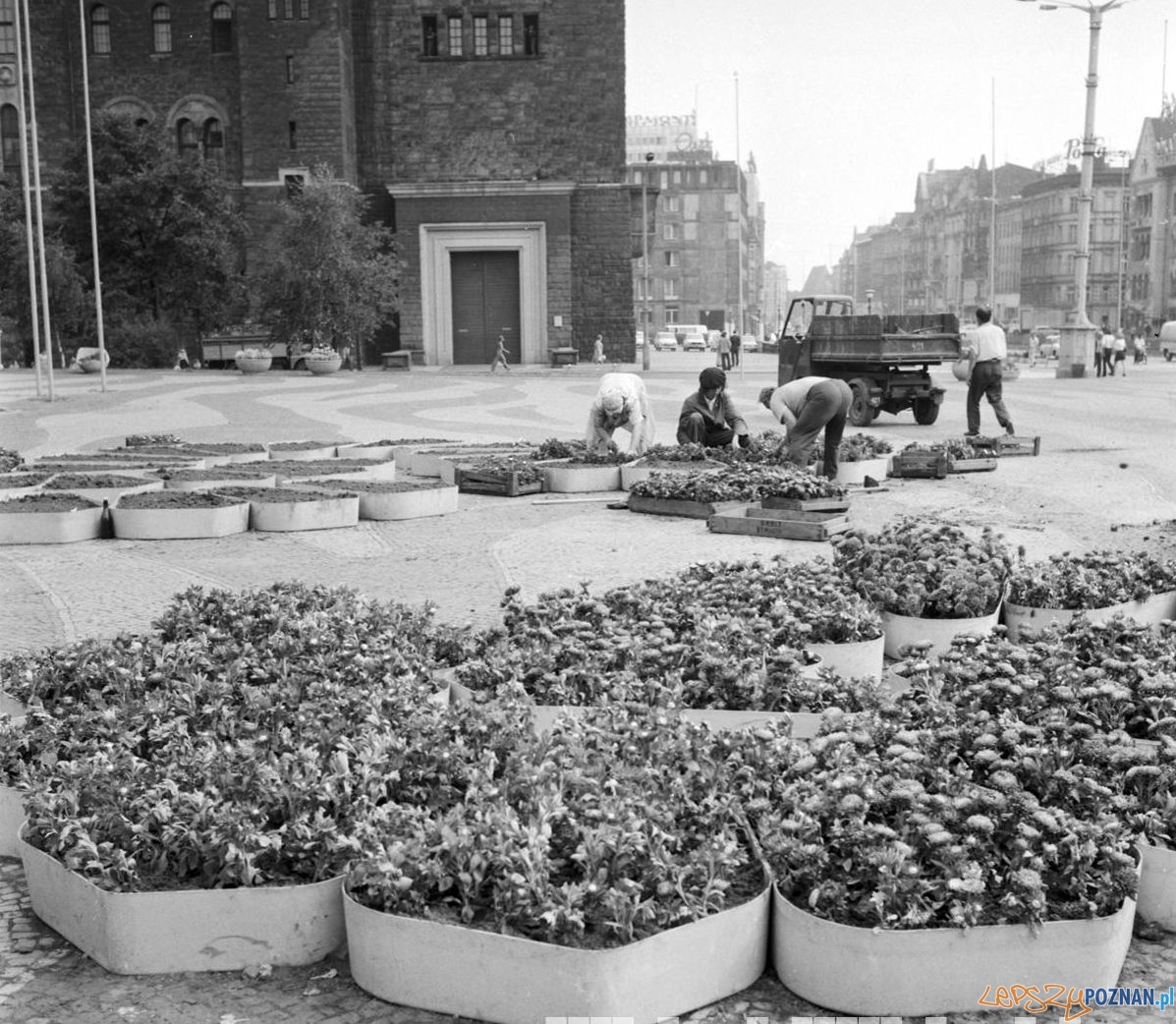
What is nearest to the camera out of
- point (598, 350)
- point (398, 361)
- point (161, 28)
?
point (398, 361)

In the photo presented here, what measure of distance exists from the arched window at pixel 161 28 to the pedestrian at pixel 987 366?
3898 cm

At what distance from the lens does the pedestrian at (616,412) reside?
49.0 feet

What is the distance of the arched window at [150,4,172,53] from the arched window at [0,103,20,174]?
5.67 meters

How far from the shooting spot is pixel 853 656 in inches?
265

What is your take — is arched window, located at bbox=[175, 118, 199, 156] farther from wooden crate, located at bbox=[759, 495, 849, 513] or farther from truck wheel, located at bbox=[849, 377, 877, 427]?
wooden crate, located at bbox=[759, 495, 849, 513]

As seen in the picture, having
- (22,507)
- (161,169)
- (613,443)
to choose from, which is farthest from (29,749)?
(161,169)

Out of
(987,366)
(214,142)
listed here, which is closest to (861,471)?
(987,366)

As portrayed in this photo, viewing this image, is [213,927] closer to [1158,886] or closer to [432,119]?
[1158,886]

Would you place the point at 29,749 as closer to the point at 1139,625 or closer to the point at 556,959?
the point at 556,959

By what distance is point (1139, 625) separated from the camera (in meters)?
6.57

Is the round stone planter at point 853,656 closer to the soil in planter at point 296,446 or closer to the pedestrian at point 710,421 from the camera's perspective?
the pedestrian at point 710,421

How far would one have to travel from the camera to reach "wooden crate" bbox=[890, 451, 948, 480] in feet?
50.7

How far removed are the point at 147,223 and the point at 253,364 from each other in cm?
655

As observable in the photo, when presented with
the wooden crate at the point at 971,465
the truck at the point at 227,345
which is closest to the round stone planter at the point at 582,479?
the wooden crate at the point at 971,465
